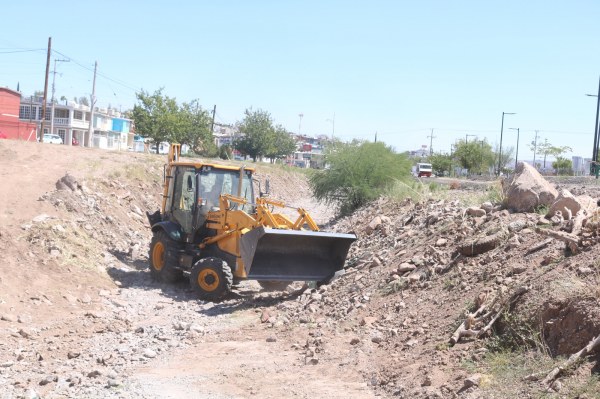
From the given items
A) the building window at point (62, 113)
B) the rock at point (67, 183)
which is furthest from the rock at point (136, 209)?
the building window at point (62, 113)

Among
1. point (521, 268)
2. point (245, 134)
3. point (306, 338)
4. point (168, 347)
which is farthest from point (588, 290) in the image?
point (245, 134)

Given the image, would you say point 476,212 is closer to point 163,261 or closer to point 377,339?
point 377,339

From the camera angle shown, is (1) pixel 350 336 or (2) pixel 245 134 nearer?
(1) pixel 350 336

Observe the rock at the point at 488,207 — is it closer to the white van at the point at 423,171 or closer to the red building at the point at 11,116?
the red building at the point at 11,116

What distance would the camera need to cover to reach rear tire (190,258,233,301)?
50.8 ft

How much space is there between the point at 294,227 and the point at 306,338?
382 cm

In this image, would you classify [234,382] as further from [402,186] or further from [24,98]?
[24,98]

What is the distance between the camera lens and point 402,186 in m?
25.6

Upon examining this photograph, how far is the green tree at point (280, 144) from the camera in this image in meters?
85.9

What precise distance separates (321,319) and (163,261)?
5.33 m

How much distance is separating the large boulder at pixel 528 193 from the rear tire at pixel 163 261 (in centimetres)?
706

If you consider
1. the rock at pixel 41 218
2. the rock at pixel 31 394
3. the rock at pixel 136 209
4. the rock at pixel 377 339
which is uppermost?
the rock at pixel 41 218

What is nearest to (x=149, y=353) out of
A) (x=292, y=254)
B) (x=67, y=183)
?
(x=292, y=254)

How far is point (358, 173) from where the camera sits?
94.9 feet
